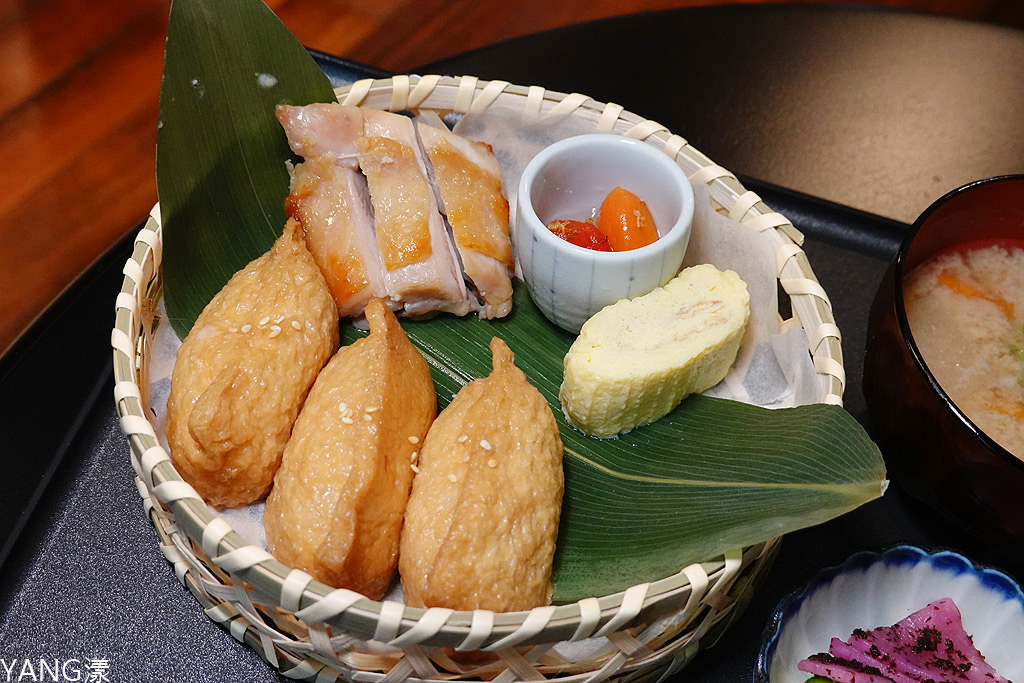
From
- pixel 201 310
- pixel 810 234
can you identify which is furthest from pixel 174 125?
pixel 810 234

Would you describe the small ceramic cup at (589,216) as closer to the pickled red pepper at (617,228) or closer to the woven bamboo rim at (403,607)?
the pickled red pepper at (617,228)

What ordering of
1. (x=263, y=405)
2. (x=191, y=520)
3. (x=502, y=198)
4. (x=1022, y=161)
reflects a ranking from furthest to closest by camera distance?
(x=1022, y=161), (x=502, y=198), (x=263, y=405), (x=191, y=520)

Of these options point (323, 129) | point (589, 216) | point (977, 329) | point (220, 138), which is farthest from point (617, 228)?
point (220, 138)

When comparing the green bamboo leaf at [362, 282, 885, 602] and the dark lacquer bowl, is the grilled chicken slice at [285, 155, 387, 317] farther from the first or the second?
the dark lacquer bowl

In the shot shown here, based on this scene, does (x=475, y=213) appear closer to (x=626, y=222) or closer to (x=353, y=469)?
(x=626, y=222)

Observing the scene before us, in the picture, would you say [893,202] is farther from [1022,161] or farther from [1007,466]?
[1007,466]

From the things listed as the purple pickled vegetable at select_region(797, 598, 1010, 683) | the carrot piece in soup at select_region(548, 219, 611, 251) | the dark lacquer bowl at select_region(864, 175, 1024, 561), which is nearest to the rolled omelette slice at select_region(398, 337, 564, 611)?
the carrot piece in soup at select_region(548, 219, 611, 251)
